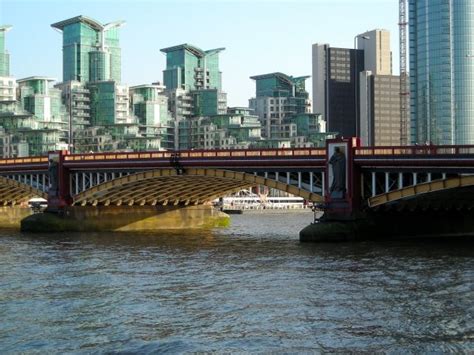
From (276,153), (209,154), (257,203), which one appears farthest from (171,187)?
(257,203)

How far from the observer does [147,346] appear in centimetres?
2769

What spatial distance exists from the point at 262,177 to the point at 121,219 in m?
21.7

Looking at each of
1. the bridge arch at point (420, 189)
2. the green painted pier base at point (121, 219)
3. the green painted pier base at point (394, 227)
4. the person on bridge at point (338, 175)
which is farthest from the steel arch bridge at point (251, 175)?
the green painted pier base at point (394, 227)

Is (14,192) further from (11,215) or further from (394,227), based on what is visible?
(394,227)

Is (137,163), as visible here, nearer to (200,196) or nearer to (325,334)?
(200,196)

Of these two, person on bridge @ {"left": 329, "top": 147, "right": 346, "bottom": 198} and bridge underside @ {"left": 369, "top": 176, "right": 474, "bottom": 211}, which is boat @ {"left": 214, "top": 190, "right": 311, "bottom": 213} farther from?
person on bridge @ {"left": 329, "top": 147, "right": 346, "bottom": 198}

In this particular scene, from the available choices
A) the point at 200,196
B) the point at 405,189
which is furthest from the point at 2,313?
the point at 200,196

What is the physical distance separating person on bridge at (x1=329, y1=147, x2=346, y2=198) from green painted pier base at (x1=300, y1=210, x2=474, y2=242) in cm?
199

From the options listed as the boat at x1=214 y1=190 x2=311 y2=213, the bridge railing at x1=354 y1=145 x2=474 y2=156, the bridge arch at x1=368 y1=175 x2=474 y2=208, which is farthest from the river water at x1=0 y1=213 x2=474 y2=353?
the boat at x1=214 y1=190 x2=311 y2=213

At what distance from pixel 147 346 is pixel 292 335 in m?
4.89

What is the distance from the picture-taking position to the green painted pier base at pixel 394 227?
61.0 meters

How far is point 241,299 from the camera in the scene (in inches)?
1448

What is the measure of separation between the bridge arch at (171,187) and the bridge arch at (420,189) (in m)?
6.48

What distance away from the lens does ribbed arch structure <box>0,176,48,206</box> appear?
88.4 metres
